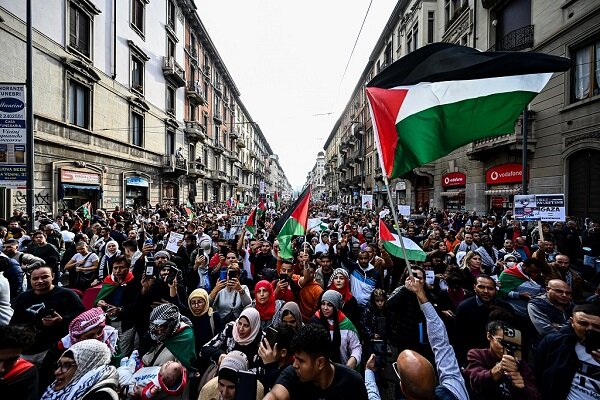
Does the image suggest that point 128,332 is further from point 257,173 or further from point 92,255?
point 257,173

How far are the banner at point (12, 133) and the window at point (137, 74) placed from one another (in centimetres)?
1396

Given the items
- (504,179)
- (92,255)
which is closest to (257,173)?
(504,179)

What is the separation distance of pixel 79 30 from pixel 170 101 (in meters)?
11.2

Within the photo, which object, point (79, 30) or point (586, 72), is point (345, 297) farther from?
point (79, 30)

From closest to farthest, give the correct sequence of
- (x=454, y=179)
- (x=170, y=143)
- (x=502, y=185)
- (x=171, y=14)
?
1. (x=502, y=185)
2. (x=454, y=179)
3. (x=171, y=14)
4. (x=170, y=143)

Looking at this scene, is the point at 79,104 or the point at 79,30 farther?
the point at 79,104

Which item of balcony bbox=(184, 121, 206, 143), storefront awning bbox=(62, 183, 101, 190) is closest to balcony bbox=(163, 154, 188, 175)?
balcony bbox=(184, 121, 206, 143)

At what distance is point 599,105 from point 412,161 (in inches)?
464

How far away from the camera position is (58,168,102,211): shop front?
13.5 meters

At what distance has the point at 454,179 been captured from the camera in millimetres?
20203

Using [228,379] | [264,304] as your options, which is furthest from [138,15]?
[228,379]

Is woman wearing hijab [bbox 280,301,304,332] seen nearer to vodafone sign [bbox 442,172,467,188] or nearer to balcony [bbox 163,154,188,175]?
vodafone sign [bbox 442,172,467,188]

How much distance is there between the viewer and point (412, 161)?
340 cm

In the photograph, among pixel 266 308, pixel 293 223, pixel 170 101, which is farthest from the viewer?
pixel 170 101
